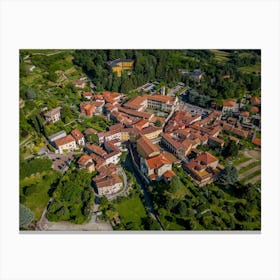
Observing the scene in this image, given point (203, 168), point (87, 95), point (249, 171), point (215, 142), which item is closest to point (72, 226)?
point (203, 168)

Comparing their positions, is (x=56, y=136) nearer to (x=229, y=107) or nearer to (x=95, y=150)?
(x=95, y=150)

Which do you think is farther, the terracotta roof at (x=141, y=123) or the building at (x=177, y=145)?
the terracotta roof at (x=141, y=123)

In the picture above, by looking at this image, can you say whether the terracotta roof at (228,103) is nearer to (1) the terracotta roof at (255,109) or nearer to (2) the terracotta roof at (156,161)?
(1) the terracotta roof at (255,109)

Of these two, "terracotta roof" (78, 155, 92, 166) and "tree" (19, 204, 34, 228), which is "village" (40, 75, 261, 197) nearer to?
"terracotta roof" (78, 155, 92, 166)

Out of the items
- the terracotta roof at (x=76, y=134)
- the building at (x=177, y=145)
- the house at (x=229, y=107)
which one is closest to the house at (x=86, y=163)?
the terracotta roof at (x=76, y=134)

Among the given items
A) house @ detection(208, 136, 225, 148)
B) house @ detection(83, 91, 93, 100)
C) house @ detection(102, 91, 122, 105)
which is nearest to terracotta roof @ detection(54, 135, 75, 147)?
house @ detection(83, 91, 93, 100)

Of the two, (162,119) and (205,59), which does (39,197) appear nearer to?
(162,119)
